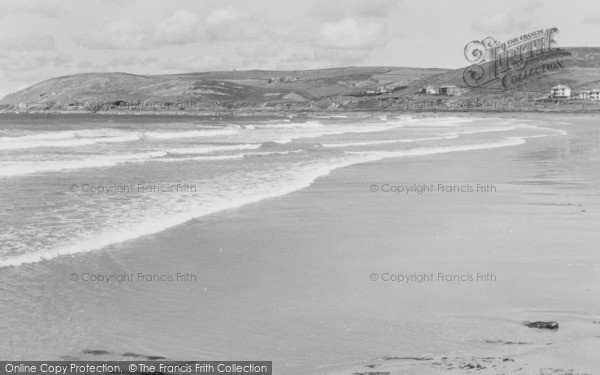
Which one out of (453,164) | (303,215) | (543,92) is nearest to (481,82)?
(543,92)

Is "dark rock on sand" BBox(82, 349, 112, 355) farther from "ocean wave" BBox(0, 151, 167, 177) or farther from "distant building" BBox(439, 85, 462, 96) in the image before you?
"distant building" BBox(439, 85, 462, 96)

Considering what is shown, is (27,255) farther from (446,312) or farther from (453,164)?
(453,164)

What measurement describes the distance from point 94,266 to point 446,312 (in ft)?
13.7

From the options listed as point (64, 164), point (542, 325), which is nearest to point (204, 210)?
point (542, 325)

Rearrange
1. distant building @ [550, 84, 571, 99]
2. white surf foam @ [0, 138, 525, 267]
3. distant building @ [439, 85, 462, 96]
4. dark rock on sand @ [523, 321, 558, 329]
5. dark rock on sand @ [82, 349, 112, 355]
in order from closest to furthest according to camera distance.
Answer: dark rock on sand @ [82, 349, 112, 355]
dark rock on sand @ [523, 321, 558, 329]
white surf foam @ [0, 138, 525, 267]
distant building @ [550, 84, 571, 99]
distant building @ [439, 85, 462, 96]

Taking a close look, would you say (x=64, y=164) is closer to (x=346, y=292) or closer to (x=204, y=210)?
(x=204, y=210)

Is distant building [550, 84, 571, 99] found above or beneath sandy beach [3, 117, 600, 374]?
above

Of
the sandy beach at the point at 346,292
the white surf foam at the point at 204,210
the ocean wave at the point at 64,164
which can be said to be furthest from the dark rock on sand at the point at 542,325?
the ocean wave at the point at 64,164

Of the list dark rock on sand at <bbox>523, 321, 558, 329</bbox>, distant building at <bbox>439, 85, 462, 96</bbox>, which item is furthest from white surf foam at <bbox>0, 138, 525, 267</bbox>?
distant building at <bbox>439, 85, 462, 96</bbox>

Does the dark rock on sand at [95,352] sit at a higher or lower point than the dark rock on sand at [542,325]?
higher

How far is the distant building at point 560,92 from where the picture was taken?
157875 mm

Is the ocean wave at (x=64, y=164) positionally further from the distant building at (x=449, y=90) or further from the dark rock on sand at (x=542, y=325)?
the distant building at (x=449, y=90)

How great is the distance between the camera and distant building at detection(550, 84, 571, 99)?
15788 cm

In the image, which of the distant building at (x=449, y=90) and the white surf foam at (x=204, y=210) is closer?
the white surf foam at (x=204, y=210)
